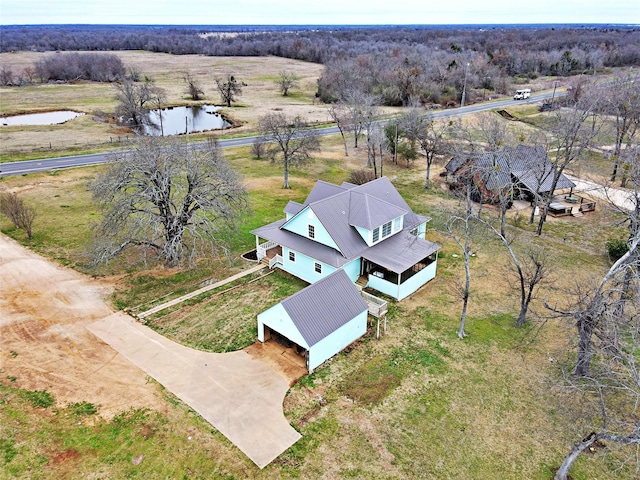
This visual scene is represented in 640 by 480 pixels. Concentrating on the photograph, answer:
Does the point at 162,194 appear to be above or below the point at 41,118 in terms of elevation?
above

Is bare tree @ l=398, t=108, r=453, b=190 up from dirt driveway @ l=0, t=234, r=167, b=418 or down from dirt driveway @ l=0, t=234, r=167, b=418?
up

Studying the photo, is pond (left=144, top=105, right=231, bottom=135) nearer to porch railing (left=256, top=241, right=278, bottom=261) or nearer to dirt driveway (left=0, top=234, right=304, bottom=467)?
porch railing (left=256, top=241, right=278, bottom=261)

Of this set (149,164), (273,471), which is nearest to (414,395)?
(273,471)

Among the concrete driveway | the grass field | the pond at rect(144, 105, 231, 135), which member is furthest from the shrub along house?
the pond at rect(144, 105, 231, 135)

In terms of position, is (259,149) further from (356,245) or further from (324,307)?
(324,307)

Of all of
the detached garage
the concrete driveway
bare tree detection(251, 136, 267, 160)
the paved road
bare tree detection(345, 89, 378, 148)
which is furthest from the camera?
bare tree detection(345, 89, 378, 148)

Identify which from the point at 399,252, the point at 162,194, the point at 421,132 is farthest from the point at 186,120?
the point at 399,252
